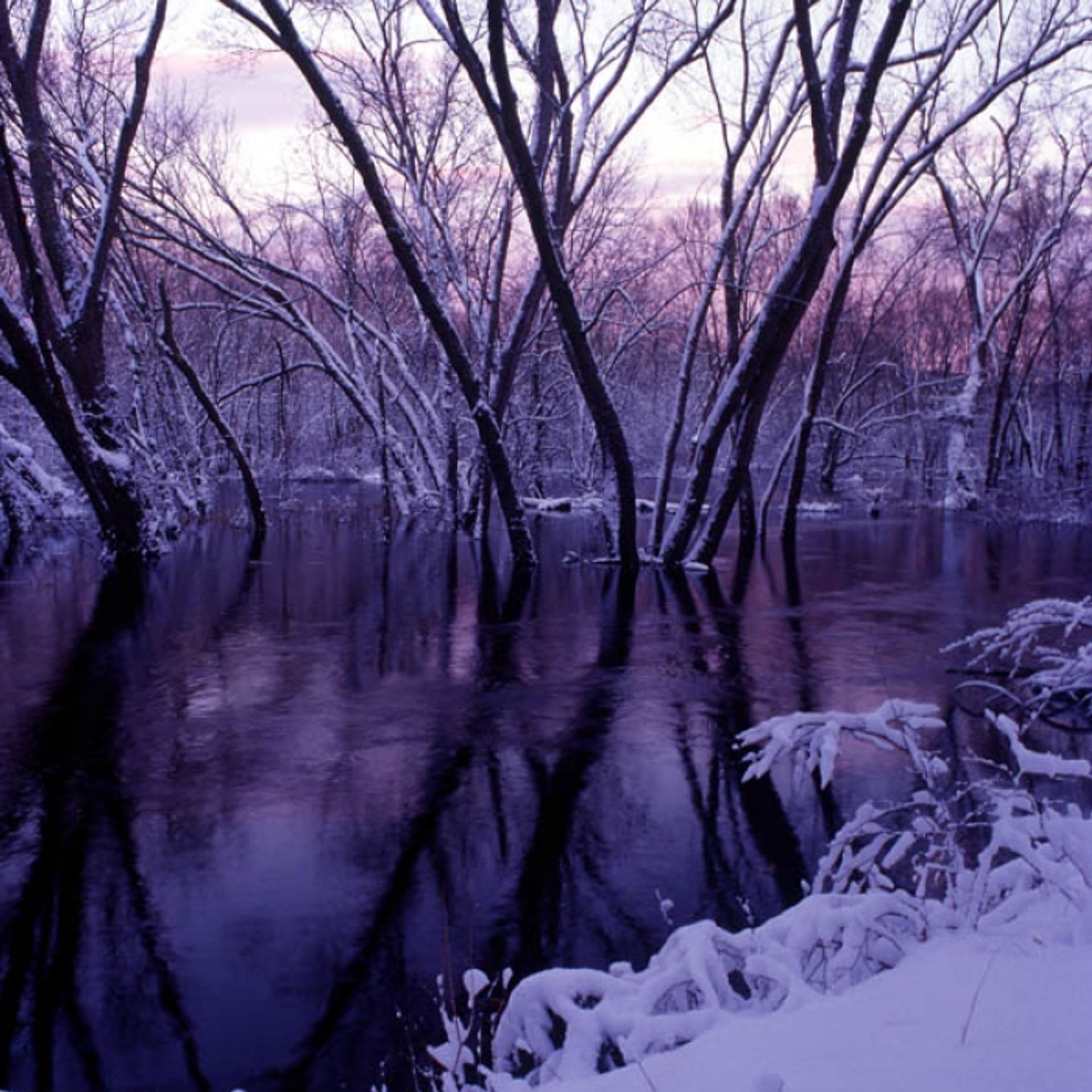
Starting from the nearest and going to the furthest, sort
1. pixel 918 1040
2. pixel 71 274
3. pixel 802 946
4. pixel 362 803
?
pixel 918 1040 → pixel 802 946 → pixel 362 803 → pixel 71 274

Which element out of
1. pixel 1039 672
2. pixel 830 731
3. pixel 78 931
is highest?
pixel 830 731

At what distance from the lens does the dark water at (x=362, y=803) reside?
13.5 feet

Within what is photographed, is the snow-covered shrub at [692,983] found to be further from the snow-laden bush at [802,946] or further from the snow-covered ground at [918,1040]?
the snow-covered ground at [918,1040]

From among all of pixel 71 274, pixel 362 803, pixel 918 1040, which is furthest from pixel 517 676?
pixel 71 274

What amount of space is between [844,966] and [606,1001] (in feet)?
2.67

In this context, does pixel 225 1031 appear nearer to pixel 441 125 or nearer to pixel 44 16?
pixel 44 16

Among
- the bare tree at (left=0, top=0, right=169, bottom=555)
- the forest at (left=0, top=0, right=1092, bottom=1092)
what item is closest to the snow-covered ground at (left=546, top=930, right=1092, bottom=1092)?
the forest at (left=0, top=0, right=1092, bottom=1092)

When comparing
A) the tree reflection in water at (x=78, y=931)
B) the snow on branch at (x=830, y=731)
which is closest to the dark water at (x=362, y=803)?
the tree reflection in water at (x=78, y=931)

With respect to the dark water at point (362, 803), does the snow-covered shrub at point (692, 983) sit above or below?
above

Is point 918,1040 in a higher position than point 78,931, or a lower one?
higher

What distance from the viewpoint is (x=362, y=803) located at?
6.38m

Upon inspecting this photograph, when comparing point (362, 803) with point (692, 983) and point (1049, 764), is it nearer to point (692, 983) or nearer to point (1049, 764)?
point (692, 983)

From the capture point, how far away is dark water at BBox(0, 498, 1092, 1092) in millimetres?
4125

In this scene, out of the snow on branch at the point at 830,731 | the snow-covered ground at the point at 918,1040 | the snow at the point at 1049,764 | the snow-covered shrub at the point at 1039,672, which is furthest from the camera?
the snow-covered shrub at the point at 1039,672
